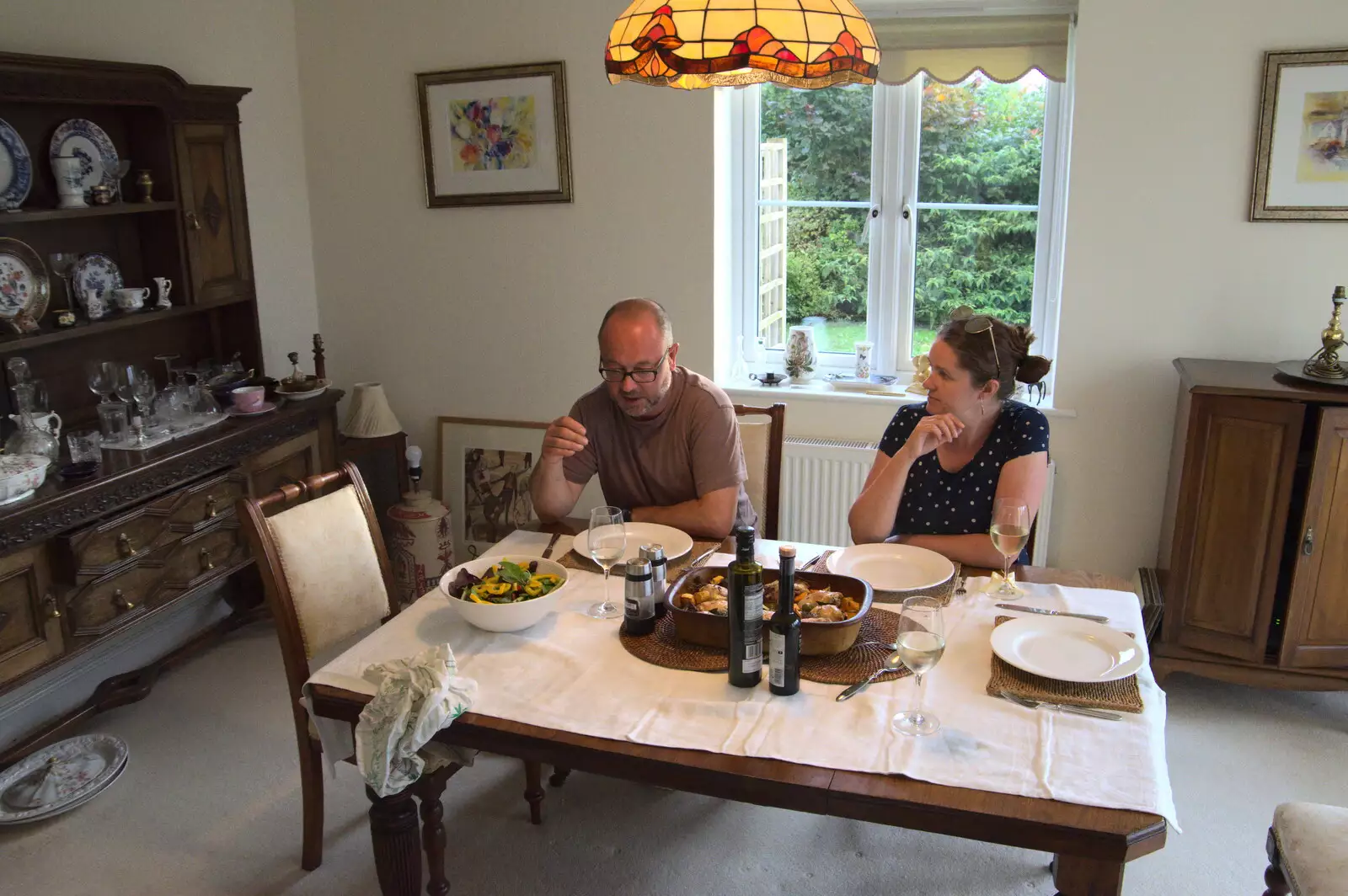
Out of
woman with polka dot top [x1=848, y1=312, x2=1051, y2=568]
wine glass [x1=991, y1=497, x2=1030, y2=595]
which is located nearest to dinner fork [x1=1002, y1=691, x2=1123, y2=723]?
wine glass [x1=991, y1=497, x2=1030, y2=595]

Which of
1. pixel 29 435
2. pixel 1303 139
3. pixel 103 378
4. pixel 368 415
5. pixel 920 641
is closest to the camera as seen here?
pixel 920 641

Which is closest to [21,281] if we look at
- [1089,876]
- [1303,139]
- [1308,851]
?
[1089,876]

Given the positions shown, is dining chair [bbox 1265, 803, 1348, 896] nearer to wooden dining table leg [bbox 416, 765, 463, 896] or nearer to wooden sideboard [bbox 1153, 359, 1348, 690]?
wooden sideboard [bbox 1153, 359, 1348, 690]

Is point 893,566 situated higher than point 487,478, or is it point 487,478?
point 893,566

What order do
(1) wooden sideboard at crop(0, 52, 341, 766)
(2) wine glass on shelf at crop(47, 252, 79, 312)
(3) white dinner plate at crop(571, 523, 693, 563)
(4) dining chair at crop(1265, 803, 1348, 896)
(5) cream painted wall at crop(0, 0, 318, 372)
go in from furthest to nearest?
(5) cream painted wall at crop(0, 0, 318, 372) < (2) wine glass on shelf at crop(47, 252, 79, 312) < (1) wooden sideboard at crop(0, 52, 341, 766) < (3) white dinner plate at crop(571, 523, 693, 563) < (4) dining chair at crop(1265, 803, 1348, 896)

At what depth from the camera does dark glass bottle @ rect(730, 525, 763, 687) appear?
5.40 ft

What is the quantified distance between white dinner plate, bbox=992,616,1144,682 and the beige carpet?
2.55 feet

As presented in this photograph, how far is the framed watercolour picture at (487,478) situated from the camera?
4.04 m

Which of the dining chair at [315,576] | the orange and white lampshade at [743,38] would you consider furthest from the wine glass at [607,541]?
the orange and white lampshade at [743,38]

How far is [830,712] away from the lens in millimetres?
1647

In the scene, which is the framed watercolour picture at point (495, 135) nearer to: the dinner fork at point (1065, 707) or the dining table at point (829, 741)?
the dining table at point (829, 741)

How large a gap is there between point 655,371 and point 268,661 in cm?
187

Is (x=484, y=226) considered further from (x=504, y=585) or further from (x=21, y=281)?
(x=504, y=585)

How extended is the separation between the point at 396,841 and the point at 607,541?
64 centimetres
